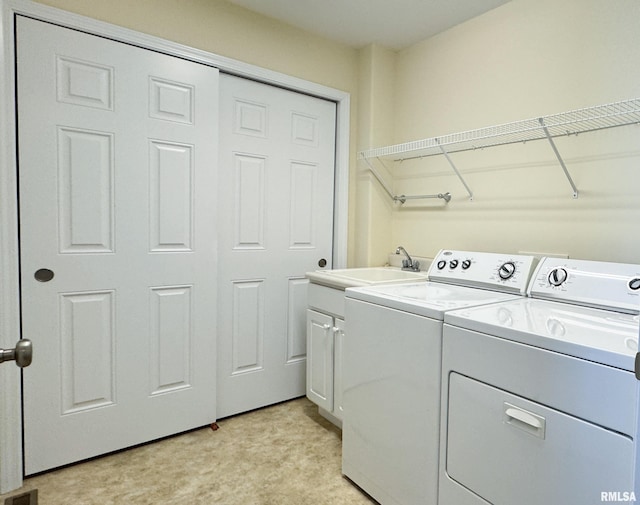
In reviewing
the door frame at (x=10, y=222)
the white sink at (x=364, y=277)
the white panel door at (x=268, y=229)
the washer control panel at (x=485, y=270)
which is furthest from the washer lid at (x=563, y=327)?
the door frame at (x=10, y=222)

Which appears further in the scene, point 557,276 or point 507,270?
point 507,270

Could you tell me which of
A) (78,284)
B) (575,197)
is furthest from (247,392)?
(575,197)

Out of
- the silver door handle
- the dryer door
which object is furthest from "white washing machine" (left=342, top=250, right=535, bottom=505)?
the silver door handle

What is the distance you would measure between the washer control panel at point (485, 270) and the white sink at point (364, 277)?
0.15 metres

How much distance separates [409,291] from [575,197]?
869 millimetres

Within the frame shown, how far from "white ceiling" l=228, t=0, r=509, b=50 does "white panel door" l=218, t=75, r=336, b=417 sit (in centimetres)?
40

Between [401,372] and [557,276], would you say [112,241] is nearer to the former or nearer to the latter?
[401,372]

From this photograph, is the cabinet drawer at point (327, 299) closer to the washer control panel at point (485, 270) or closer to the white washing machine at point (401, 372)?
the white washing machine at point (401, 372)

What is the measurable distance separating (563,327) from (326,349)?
1.25m

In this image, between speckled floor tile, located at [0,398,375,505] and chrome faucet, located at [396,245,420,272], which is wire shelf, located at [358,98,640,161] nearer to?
chrome faucet, located at [396,245,420,272]

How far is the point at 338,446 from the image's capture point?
80.2 inches

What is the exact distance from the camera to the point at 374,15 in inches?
86.7

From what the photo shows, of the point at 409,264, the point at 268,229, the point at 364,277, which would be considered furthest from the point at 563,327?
the point at 268,229

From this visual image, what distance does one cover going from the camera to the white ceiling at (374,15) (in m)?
2.07
